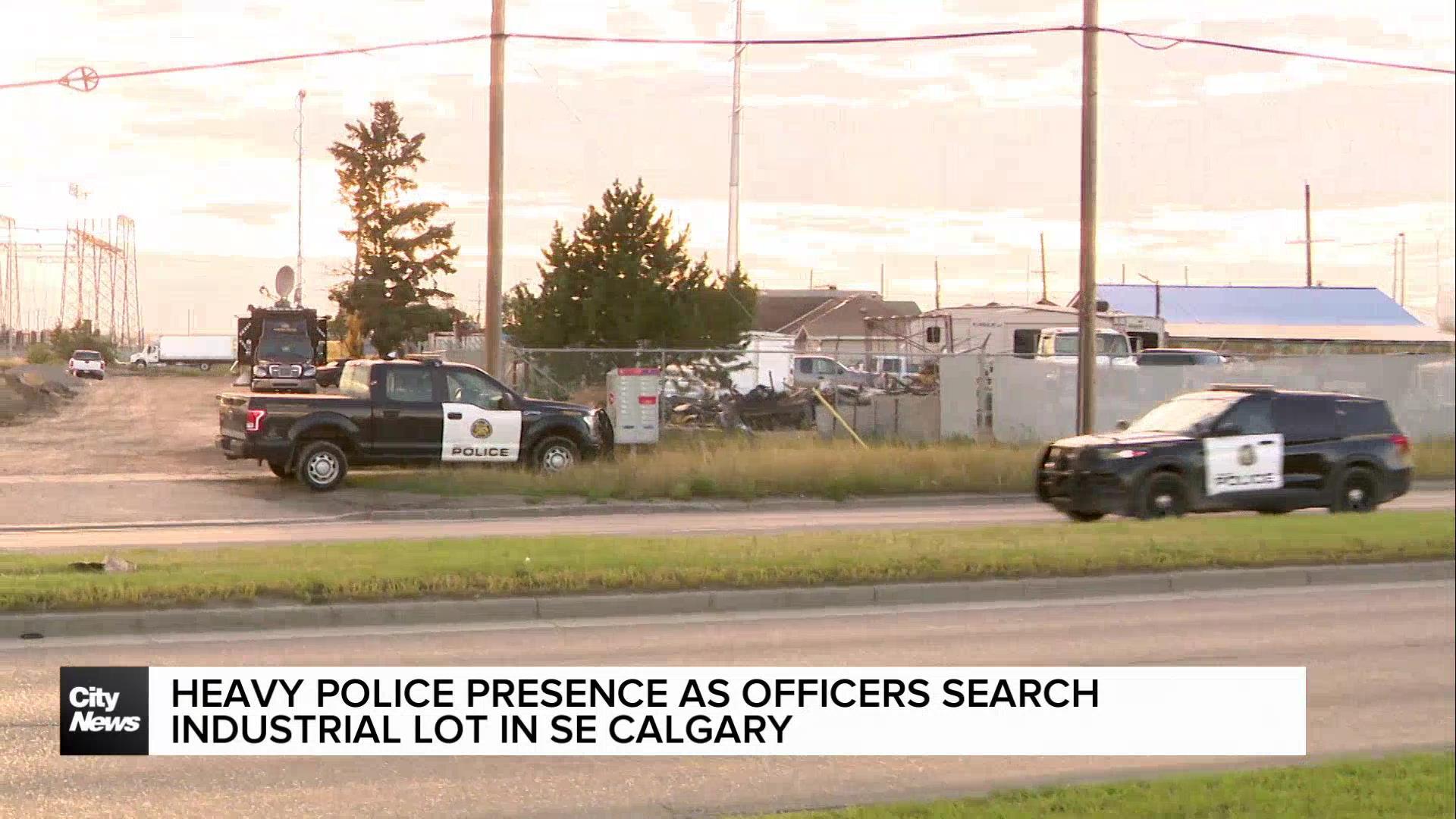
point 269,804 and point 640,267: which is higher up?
point 640,267

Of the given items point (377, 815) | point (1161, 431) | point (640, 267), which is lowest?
point (377, 815)

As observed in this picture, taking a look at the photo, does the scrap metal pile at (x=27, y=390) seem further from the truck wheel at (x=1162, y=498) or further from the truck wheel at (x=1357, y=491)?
the truck wheel at (x=1357, y=491)

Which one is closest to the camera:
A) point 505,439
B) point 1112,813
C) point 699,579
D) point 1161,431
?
point 1112,813

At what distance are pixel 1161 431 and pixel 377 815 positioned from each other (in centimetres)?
1407

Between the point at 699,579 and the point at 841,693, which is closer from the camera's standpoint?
the point at 841,693

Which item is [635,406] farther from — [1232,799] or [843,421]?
[1232,799]

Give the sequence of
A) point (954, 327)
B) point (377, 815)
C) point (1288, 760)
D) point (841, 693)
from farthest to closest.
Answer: point (954, 327), point (841, 693), point (1288, 760), point (377, 815)

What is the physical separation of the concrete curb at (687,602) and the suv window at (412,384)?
11736mm

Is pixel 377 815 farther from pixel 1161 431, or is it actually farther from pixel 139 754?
pixel 1161 431

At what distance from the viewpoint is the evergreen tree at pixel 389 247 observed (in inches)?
1976

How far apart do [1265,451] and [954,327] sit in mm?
23711

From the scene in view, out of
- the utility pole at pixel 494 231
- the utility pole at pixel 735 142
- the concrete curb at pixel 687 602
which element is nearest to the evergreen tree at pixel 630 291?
the utility pole at pixel 735 142

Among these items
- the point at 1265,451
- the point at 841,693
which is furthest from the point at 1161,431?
the point at 841,693

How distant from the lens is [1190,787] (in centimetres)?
629
